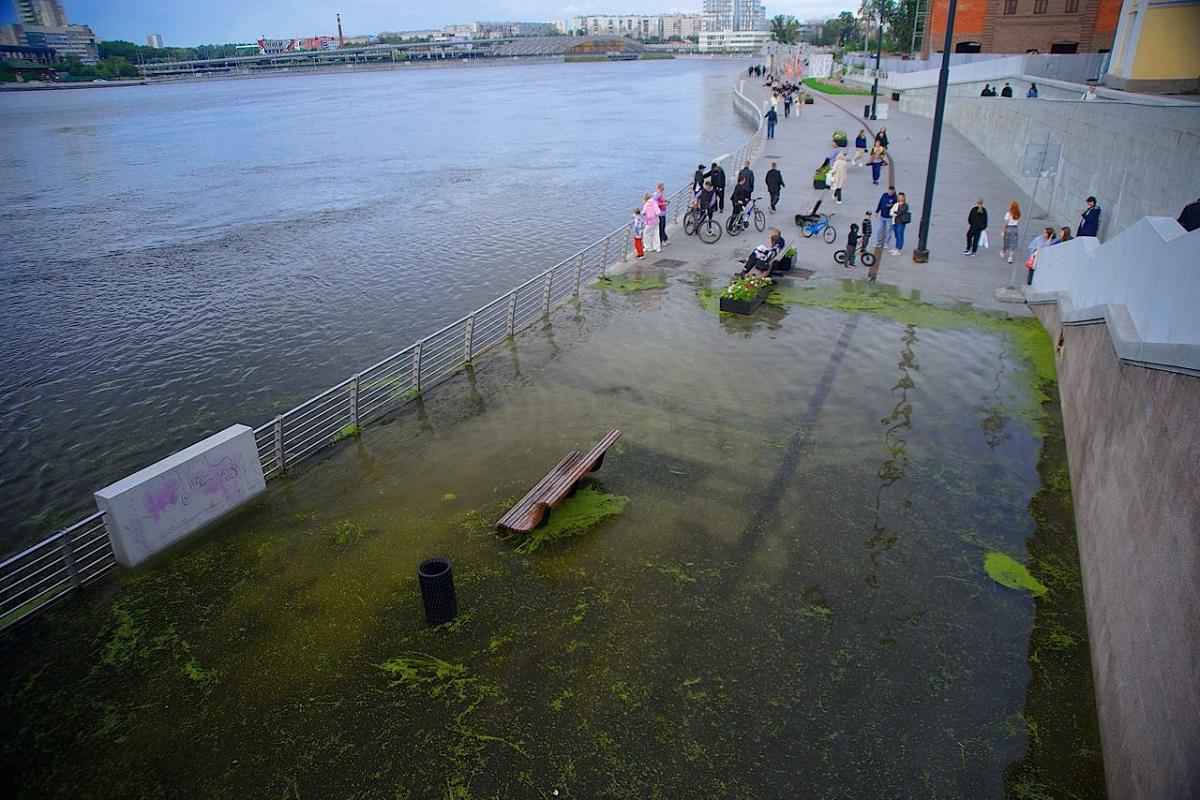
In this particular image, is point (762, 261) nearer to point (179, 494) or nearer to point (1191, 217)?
point (1191, 217)

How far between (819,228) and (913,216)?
404cm

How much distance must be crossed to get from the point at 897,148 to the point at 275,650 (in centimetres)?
3848

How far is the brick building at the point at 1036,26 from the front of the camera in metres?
53.5

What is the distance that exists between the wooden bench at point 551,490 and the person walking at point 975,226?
43.6 ft

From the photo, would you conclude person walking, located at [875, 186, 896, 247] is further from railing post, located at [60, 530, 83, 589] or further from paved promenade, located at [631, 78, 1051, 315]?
railing post, located at [60, 530, 83, 589]

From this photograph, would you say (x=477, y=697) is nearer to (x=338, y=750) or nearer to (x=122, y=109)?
(x=338, y=750)

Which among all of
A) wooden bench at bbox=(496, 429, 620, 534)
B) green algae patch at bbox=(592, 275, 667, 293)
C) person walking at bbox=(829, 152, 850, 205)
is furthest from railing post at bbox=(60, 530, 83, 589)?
person walking at bbox=(829, 152, 850, 205)

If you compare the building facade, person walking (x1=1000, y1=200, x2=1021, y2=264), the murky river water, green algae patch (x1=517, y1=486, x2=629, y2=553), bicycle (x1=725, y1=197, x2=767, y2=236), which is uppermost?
the building facade

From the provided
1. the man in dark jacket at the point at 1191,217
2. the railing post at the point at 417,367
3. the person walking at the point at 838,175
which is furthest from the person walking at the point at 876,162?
the railing post at the point at 417,367

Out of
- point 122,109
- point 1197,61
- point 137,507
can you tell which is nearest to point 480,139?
point 1197,61

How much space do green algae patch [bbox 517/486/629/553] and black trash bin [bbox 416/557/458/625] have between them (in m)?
1.26

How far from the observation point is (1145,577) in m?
5.57

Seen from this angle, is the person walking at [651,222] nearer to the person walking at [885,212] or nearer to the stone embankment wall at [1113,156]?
the person walking at [885,212]

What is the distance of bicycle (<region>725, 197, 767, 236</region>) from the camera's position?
70.0ft
